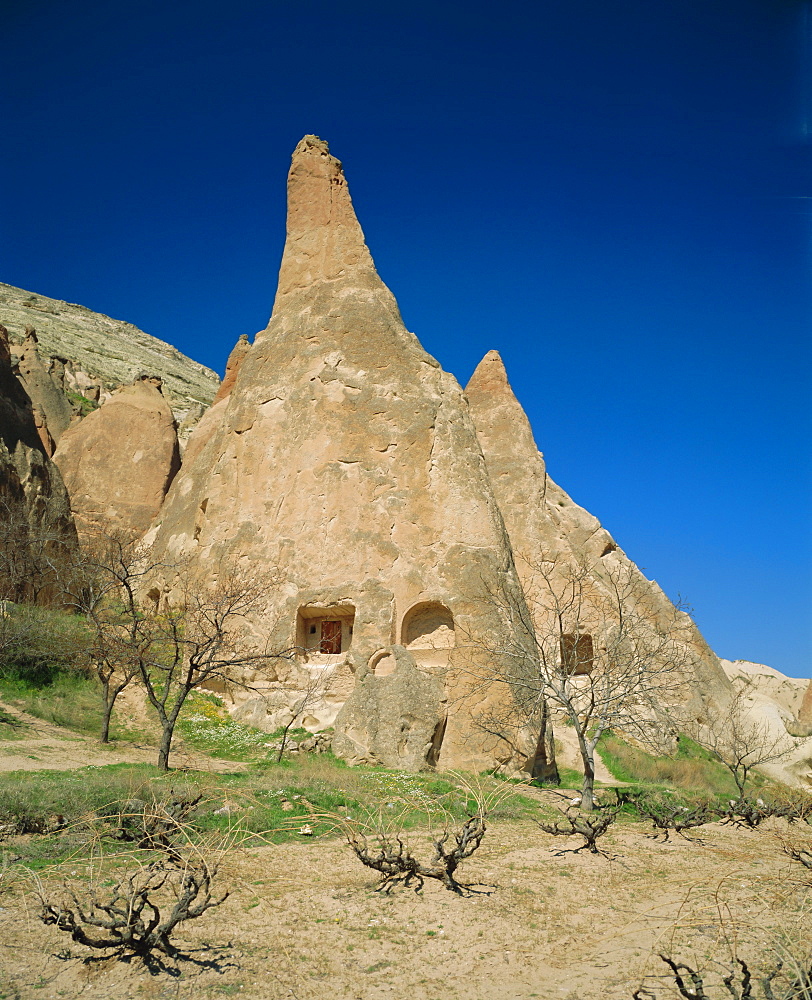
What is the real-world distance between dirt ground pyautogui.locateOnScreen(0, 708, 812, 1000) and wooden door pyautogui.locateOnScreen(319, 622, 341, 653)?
9.09 metres

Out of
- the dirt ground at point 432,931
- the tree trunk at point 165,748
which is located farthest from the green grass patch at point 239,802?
the dirt ground at point 432,931

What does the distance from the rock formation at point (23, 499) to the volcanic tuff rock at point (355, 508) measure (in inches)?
116

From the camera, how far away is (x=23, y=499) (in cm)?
1933

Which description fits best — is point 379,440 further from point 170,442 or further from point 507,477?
point 170,442

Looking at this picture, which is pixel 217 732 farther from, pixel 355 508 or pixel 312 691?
pixel 355 508

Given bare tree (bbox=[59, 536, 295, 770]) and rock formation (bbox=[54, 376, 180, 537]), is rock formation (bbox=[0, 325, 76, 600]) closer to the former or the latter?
bare tree (bbox=[59, 536, 295, 770])

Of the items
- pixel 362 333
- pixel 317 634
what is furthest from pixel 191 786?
pixel 362 333

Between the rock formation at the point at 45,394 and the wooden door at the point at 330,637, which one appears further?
the rock formation at the point at 45,394

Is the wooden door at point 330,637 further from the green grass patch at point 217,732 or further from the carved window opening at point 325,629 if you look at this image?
the green grass patch at point 217,732

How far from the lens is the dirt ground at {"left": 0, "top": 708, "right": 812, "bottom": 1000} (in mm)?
4156

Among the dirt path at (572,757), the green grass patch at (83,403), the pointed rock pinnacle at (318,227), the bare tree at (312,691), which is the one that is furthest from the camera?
the green grass patch at (83,403)

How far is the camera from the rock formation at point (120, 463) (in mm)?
25797

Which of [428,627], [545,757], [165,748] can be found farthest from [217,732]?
[545,757]

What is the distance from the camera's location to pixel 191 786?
8.73 meters
